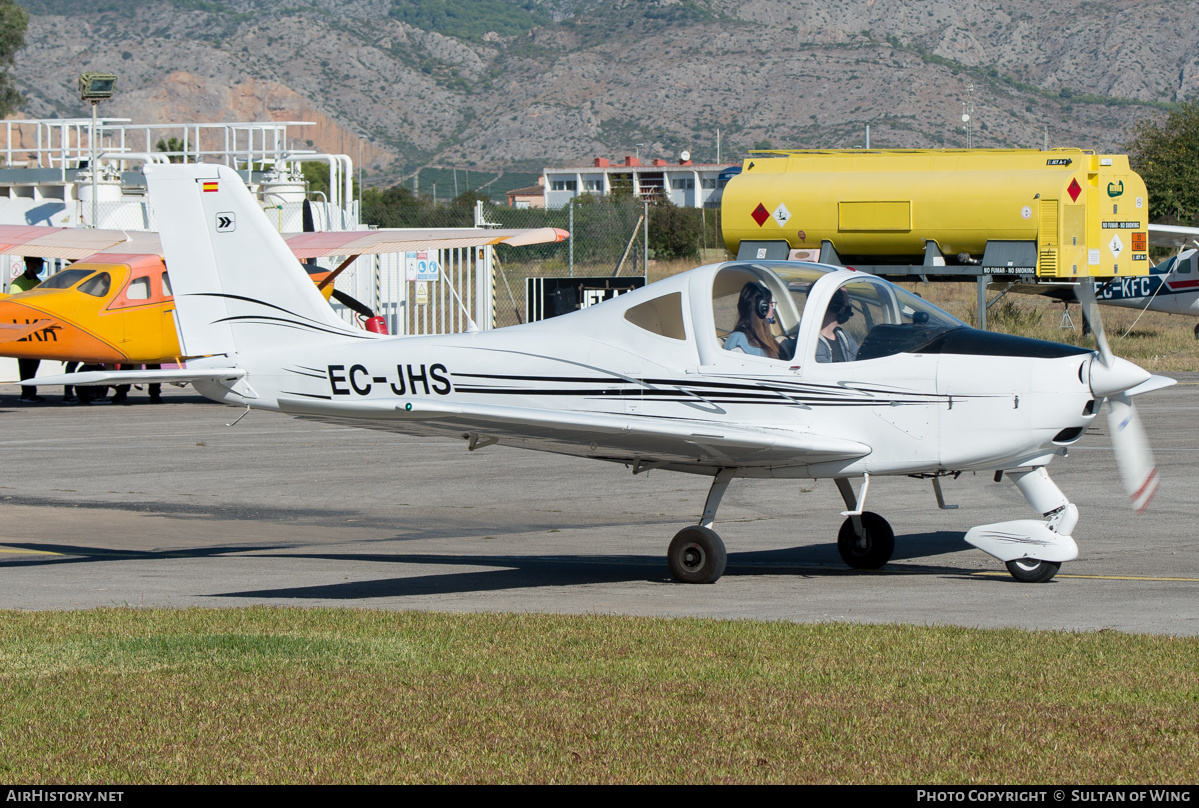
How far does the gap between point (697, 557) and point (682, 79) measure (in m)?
159

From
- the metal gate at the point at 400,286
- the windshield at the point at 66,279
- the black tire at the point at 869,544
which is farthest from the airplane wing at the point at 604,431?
the metal gate at the point at 400,286

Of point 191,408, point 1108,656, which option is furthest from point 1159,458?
point 191,408

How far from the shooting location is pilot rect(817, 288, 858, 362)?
30.1ft

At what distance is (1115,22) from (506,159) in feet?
272

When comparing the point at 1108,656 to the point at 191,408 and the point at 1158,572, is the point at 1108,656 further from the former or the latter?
the point at 191,408

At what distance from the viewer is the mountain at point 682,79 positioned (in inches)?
5955

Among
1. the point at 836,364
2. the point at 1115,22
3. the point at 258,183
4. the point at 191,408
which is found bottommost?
the point at 191,408

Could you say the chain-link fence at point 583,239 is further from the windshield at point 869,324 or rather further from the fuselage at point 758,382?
the windshield at point 869,324

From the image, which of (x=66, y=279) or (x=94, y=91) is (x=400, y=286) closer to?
(x=94, y=91)

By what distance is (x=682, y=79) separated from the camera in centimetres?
16312

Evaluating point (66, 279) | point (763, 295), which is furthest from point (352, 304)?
point (763, 295)

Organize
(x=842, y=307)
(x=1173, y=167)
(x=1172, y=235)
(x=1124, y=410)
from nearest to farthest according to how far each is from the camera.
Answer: (x=1124, y=410) → (x=842, y=307) → (x=1172, y=235) → (x=1173, y=167)

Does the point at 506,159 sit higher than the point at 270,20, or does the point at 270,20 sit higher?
the point at 270,20

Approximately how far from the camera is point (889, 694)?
19.1ft
